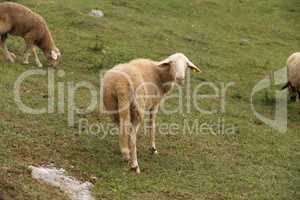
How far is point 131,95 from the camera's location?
28.5 feet

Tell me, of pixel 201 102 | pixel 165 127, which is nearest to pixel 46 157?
pixel 165 127

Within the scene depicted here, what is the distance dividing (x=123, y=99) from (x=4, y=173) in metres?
Answer: 2.05

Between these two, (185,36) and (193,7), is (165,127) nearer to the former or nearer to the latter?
(185,36)

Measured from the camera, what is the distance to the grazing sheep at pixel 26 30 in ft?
43.3

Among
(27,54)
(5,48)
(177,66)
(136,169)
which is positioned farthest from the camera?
(27,54)

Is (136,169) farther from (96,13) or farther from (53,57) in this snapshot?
(96,13)

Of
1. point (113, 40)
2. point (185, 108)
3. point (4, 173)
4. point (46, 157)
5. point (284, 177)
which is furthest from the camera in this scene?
point (113, 40)

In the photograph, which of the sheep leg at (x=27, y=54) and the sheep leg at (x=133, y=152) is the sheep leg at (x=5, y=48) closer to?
the sheep leg at (x=27, y=54)

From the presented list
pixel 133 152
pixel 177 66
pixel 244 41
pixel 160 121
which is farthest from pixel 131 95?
pixel 244 41

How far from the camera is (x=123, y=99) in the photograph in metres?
8.59

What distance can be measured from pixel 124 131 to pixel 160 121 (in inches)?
112

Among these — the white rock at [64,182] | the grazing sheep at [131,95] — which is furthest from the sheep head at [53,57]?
the white rock at [64,182]

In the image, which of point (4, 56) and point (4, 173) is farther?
point (4, 56)

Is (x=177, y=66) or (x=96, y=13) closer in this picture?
(x=177, y=66)
